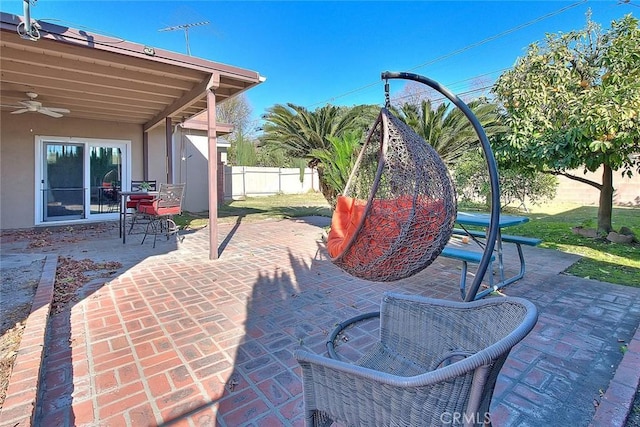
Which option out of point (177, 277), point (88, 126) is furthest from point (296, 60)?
point (177, 277)

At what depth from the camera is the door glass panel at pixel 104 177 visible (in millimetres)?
8398

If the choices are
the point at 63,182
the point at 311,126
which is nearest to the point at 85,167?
the point at 63,182

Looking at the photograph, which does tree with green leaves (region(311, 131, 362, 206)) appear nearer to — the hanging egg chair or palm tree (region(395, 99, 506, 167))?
palm tree (region(395, 99, 506, 167))

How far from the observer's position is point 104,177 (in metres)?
8.59

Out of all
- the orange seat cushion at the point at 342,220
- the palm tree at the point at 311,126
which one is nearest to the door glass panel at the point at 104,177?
the palm tree at the point at 311,126

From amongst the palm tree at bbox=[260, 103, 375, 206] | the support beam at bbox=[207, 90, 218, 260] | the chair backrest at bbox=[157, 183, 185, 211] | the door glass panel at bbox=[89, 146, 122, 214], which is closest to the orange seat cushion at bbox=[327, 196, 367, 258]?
the support beam at bbox=[207, 90, 218, 260]

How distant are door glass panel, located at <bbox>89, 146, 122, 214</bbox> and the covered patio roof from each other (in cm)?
125

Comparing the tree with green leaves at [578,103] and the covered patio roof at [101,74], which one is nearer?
the covered patio roof at [101,74]

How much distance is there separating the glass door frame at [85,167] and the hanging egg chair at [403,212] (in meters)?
8.56

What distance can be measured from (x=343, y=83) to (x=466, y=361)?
927 inches

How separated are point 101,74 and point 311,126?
12.9 ft

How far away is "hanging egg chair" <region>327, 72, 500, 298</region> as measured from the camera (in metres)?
1.91

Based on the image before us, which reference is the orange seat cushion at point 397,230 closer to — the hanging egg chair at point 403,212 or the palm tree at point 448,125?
the hanging egg chair at point 403,212

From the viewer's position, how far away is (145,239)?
245 inches
